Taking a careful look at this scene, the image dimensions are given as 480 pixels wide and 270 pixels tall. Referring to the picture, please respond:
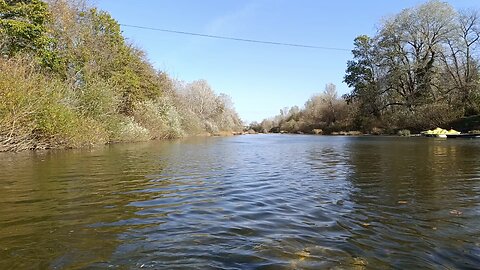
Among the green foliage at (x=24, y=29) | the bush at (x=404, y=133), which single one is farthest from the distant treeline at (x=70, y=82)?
the bush at (x=404, y=133)

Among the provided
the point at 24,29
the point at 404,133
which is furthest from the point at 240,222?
the point at 404,133

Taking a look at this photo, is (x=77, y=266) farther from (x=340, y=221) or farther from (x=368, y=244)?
(x=340, y=221)

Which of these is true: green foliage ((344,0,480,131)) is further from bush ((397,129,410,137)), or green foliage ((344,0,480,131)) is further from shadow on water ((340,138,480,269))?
shadow on water ((340,138,480,269))

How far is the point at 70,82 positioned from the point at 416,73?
137ft

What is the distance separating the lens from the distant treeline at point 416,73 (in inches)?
1658

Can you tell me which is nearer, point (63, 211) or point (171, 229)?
point (171, 229)

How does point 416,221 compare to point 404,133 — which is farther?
point 404,133

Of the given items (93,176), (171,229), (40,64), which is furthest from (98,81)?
(171,229)

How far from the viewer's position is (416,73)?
155 feet

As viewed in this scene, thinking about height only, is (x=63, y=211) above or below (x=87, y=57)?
below

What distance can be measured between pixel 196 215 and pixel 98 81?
2610 centimetres

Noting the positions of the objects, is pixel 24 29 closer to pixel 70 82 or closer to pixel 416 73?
pixel 70 82

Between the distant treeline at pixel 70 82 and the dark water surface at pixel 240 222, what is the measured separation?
9.78m

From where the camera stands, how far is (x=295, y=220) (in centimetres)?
539
